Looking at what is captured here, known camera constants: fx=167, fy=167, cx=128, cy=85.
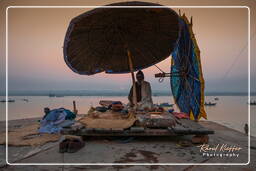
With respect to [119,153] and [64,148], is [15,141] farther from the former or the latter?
[119,153]

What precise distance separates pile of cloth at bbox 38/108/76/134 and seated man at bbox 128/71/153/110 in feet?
7.46

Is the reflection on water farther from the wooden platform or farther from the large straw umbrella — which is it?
the wooden platform

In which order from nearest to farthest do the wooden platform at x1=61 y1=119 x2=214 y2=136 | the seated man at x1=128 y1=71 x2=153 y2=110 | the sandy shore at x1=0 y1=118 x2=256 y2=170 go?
the sandy shore at x1=0 y1=118 x2=256 y2=170
the wooden platform at x1=61 y1=119 x2=214 y2=136
the seated man at x1=128 y1=71 x2=153 y2=110

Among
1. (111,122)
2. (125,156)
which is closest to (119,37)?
(111,122)

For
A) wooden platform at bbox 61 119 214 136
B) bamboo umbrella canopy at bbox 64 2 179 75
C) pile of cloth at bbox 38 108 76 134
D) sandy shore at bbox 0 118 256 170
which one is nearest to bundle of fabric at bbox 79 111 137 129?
wooden platform at bbox 61 119 214 136

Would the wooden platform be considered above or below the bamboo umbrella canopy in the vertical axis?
below

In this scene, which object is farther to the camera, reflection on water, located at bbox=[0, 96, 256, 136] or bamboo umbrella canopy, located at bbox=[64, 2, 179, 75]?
reflection on water, located at bbox=[0, 96, 256, 136]

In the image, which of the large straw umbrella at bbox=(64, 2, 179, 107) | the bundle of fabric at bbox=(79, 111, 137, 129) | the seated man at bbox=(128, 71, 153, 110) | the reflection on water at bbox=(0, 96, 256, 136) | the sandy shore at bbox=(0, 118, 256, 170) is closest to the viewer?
the sandy shore at bbox=(0, 118, 256, 170)

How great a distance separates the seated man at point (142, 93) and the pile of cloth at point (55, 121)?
2.27 m

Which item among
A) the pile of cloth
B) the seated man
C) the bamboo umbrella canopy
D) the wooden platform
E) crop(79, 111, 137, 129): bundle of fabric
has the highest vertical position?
the bamboo umbrella canopy

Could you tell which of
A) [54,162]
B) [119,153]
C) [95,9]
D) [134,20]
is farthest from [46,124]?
[134,20]

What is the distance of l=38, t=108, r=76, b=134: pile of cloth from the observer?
16.7 ft

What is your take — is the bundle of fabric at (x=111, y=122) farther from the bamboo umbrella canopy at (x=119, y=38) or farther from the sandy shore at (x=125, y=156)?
the bamboo umbrella canopy at (x=119, y=38)

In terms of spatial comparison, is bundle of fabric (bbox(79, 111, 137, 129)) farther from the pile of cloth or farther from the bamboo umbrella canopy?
the bamboo umbrella canopy
